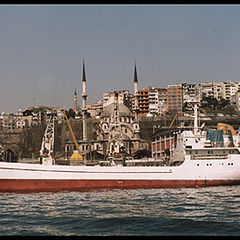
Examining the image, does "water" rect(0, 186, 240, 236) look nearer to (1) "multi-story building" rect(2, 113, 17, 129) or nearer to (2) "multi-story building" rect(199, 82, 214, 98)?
(1) "multi-story building" rect(2, 113, 17, 129)

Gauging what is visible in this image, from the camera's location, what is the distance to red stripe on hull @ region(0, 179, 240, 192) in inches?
1185

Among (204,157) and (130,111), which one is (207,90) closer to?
(130,111)

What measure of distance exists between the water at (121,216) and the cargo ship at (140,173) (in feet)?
22.3

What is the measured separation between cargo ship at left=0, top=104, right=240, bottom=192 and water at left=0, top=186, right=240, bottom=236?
267 inches

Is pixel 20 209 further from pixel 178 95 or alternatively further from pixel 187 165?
pixel 178 95

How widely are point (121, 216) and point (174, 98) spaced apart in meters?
101

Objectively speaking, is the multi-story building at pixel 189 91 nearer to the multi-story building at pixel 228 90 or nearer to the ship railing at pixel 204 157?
the multi-story building at pixel 228 90

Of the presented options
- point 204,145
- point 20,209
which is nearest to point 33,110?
point 204,145

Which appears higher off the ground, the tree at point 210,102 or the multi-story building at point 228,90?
the multi-story building at point 228,90

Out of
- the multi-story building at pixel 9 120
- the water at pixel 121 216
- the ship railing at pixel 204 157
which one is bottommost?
the water at pixel 121 216

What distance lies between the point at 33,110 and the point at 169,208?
12552cm

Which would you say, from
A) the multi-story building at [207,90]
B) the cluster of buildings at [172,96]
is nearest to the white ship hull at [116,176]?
the cluster of buildings at [172,96]

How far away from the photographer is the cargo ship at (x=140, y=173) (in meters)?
30.4

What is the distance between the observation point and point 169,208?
19328 millimetres
